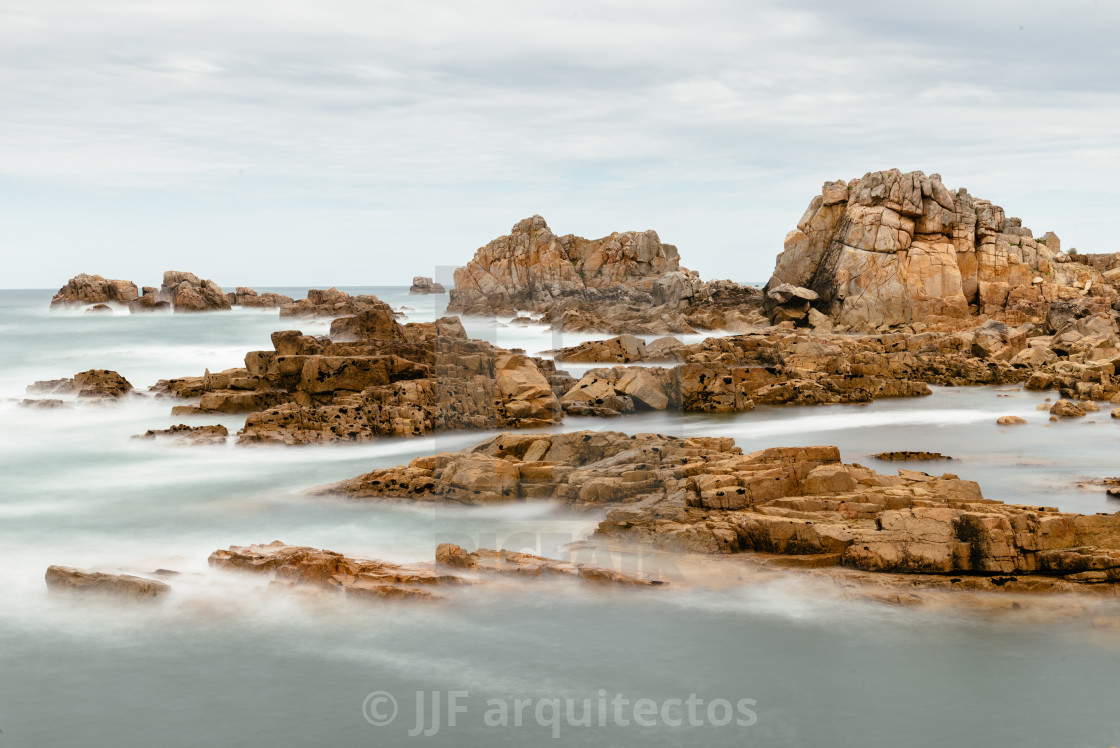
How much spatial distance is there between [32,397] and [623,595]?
20318 millimetres

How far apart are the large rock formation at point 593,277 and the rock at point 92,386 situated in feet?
67.9

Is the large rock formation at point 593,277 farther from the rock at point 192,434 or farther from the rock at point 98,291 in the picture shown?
the rock at point 98,291

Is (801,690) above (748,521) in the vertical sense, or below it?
below

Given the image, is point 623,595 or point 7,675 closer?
point 7,675

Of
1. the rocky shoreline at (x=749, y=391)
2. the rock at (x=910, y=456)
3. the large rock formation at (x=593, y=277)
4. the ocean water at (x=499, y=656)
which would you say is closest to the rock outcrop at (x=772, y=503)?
the rocky shoreline at (x=749, y=391)

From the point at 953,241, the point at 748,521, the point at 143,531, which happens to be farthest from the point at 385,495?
the point at 953,241

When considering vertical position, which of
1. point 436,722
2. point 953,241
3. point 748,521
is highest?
point 953,241

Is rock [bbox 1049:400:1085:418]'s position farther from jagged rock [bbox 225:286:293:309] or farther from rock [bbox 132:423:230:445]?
jagged rock [bbox 225:286:293:309]

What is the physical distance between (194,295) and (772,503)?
234 ft

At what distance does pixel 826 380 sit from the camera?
23.7 m

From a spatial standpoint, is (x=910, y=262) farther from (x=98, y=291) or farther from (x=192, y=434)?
(x=98, y=291)

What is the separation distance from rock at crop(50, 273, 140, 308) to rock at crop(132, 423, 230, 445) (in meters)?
63.2

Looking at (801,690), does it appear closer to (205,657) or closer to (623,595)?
(623,595)

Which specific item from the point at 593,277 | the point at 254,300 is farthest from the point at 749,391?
the point at 254,300
